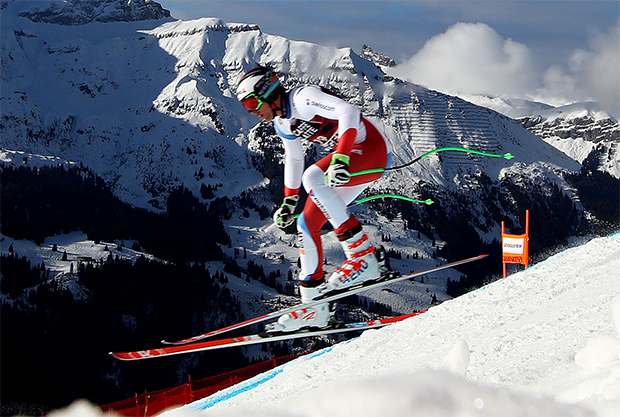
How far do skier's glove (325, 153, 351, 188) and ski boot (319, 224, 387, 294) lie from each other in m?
1.04

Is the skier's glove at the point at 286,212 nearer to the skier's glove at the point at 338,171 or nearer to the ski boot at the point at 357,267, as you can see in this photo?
the ski boot at the point at 357,267

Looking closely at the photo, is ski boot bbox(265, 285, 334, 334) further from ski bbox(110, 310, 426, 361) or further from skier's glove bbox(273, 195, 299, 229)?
skier's glove bbox(273, 195, 299, 229)

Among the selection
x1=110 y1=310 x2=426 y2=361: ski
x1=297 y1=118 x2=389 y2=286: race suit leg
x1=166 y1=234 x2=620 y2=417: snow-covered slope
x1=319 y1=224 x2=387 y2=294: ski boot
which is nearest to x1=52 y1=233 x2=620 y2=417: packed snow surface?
x1=166 y1=234 x2=620 y2=417: snow-covered slope

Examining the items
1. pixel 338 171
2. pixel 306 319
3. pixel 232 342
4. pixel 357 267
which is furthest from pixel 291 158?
pixel 232 342

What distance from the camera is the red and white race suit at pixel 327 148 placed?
636 centimetres

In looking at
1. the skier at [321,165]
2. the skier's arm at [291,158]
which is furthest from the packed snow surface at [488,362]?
the skier's arm at [291,158]

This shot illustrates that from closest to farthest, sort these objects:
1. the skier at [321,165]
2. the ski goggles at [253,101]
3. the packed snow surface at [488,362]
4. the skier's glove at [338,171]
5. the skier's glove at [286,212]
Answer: the packed snow surface at [488,362] → the skier's glove at [338,171] → the skier at [321,165] → the ski goggles at [253,101] → the skier's glove at [286,212]

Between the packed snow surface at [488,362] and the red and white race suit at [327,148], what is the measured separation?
1.42 metres

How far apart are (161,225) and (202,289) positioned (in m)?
45.5

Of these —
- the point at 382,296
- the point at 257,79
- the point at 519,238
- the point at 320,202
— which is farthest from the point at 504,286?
the point at 382,296

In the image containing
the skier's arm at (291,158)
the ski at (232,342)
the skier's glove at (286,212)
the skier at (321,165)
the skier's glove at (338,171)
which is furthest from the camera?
the ski at (232,342)

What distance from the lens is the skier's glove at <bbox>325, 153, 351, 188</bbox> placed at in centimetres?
608

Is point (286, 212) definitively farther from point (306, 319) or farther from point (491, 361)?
point (491, 361)

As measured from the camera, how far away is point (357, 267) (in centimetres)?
699
